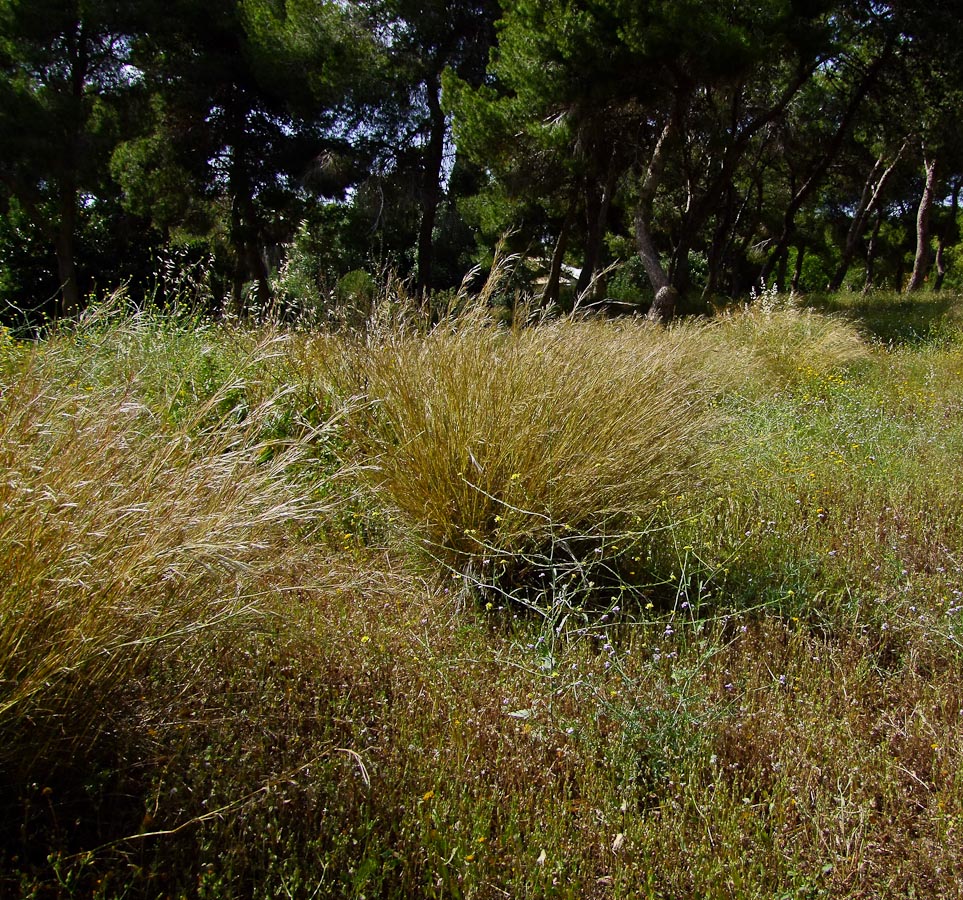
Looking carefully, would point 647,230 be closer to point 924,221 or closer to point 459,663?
point 924,221

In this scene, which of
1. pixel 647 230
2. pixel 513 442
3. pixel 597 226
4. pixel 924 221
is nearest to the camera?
pixel 513 442

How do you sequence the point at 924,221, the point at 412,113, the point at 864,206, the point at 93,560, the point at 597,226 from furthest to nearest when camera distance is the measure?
the point at 864,206
the point at 924,221
the point at 412,113
the point at 597,226
the point at 93,560

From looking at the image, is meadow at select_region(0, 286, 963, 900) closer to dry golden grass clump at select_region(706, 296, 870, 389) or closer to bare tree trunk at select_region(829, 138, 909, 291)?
dry golden grass clump at select_region(706, 296, 870, 389)

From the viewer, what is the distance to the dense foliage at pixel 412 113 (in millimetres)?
9930

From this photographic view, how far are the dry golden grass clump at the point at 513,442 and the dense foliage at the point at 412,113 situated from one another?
712 centimetres

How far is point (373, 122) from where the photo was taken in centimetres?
1364

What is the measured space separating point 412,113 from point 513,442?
1291cm

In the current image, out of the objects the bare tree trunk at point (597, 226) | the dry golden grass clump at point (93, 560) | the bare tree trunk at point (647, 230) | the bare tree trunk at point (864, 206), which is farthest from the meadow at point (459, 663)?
the bare tree trunk at point (864, 206)

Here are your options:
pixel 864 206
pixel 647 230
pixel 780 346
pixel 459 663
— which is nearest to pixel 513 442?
pixel 459 663

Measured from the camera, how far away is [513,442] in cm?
262

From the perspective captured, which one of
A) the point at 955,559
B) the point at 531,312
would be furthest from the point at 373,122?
the point at 955,559

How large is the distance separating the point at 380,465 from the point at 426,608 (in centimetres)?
67

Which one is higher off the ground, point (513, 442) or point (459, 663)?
point (513, 442)

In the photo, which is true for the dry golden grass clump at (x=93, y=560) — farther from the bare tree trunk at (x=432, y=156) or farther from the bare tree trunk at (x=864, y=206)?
the bare tree trunk at (x=864, y=206)
